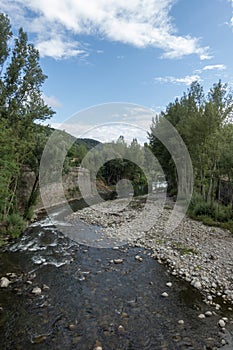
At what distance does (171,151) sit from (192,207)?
7211mm

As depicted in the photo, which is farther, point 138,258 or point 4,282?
point 138,258

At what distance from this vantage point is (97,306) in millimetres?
5953

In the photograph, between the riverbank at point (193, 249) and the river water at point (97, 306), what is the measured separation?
0.51 m

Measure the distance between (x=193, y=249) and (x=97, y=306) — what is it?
528 cm

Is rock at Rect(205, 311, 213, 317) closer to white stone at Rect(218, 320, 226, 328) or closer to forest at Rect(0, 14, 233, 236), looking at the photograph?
white stone at Rect(218, 320, 226, 328)

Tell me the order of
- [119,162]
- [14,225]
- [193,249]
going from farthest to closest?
[119,162]
[14,225]
[193,249]

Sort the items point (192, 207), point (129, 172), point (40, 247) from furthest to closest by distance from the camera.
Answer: point (129, 172) < point (192, 207) < point (40, 247)

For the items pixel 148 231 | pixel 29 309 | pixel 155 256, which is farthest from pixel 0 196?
pixel 148 231

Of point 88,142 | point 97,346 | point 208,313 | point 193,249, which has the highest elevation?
point 88,142

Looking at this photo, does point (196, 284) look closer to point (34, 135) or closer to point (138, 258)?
point (138, 258)

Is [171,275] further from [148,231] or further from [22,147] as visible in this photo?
[22,147]

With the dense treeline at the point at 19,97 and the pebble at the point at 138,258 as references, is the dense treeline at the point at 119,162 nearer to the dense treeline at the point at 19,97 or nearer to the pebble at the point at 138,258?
the dense treeline at the point at 19,97

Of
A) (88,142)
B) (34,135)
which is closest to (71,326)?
(34,135)

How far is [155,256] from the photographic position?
9.20 m
